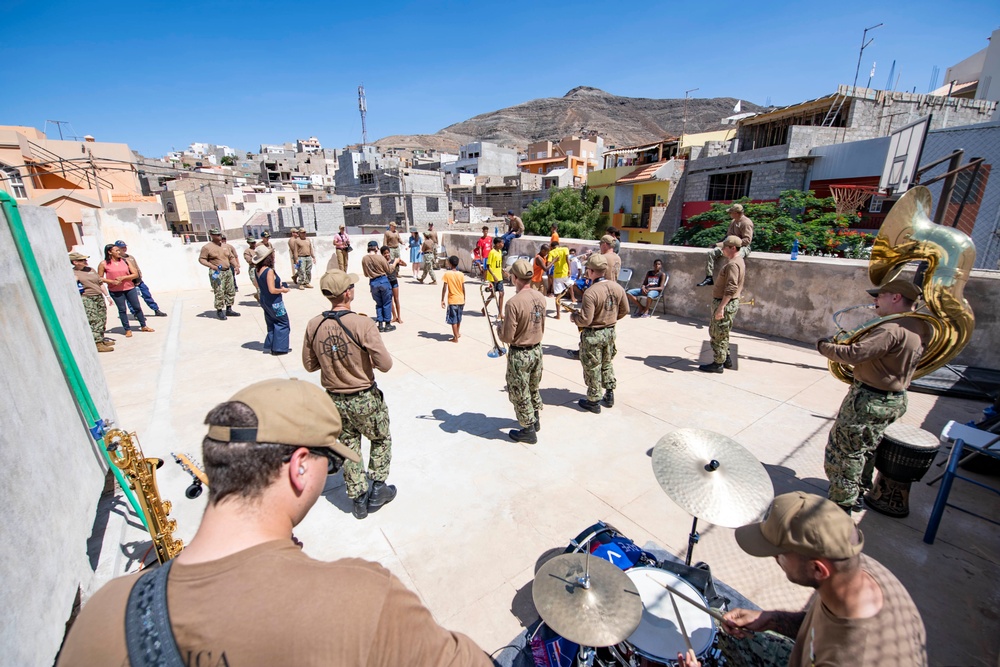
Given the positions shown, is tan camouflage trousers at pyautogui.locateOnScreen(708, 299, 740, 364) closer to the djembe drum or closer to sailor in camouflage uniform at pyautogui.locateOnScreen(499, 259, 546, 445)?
the djembe drum

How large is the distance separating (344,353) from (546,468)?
219 cm

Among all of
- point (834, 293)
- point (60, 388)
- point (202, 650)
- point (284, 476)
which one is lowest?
point (834, 293)

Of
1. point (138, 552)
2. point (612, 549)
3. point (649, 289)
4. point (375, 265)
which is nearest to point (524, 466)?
point (612, 549)

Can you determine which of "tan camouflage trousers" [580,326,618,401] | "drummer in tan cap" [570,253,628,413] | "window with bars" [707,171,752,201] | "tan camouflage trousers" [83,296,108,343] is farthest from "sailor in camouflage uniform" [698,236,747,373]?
"window with bars" [707,171,752,201]

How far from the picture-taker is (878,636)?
1.50 meters

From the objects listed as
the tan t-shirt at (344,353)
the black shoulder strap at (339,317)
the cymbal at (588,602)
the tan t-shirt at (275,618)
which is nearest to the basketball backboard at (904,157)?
the cymbal at (588,602)

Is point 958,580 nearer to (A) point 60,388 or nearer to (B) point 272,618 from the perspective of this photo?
(B) point 272,618

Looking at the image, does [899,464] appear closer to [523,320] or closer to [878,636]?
[878,636]

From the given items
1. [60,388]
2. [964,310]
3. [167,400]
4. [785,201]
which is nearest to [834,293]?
[964,310]

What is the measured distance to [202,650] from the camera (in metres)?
0.95

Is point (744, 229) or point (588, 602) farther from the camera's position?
point (744, 229)

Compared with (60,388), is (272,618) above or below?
above

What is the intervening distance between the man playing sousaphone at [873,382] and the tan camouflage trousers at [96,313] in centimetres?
1045

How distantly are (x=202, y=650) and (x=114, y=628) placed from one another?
23cm
